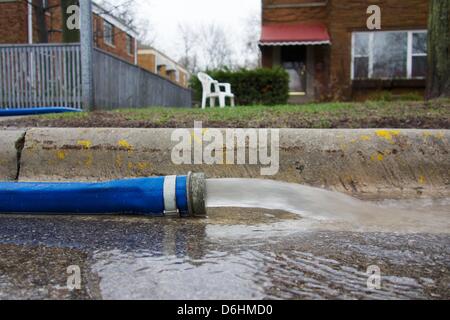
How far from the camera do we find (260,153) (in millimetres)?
3381

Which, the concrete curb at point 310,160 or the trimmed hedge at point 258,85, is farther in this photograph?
the trimmed hedge at point 258,85

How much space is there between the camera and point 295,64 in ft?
56.2

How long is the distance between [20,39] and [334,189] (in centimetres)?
1769

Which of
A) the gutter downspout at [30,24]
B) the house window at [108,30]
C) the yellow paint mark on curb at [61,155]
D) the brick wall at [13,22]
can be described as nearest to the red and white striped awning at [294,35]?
the gutter downspout at [30,24]

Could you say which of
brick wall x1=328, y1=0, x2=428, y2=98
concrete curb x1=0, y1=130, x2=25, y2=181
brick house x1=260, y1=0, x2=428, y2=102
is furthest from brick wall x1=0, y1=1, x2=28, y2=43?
concrete curb x1=0, y1=130, x2=25, y2=181

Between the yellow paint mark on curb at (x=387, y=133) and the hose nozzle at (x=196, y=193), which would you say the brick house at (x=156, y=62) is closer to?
the yellow paint mark on curb at (x=387, y=133)

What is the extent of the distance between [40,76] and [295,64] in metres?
9.58

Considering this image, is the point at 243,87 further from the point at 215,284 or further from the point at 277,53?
the point at 215,284

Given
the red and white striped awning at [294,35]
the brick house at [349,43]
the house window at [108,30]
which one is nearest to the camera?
the red and white striped awning at [294,35]

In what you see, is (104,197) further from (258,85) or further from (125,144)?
(258,85)

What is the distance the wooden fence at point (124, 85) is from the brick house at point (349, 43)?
3902mm

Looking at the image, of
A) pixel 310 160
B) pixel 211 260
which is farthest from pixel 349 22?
pixel 211 260

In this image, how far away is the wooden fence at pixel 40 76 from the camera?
10344mm

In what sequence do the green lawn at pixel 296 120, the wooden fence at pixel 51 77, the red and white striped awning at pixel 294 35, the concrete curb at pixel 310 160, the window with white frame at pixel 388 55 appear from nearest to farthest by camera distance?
the concrete curb at pixel 310 160
the green lawn at pixel 296 120
the wooden fence at pixel 51 77
the red and white striped awning at pixel 294 35
the window with white frame at pixel 388 55
